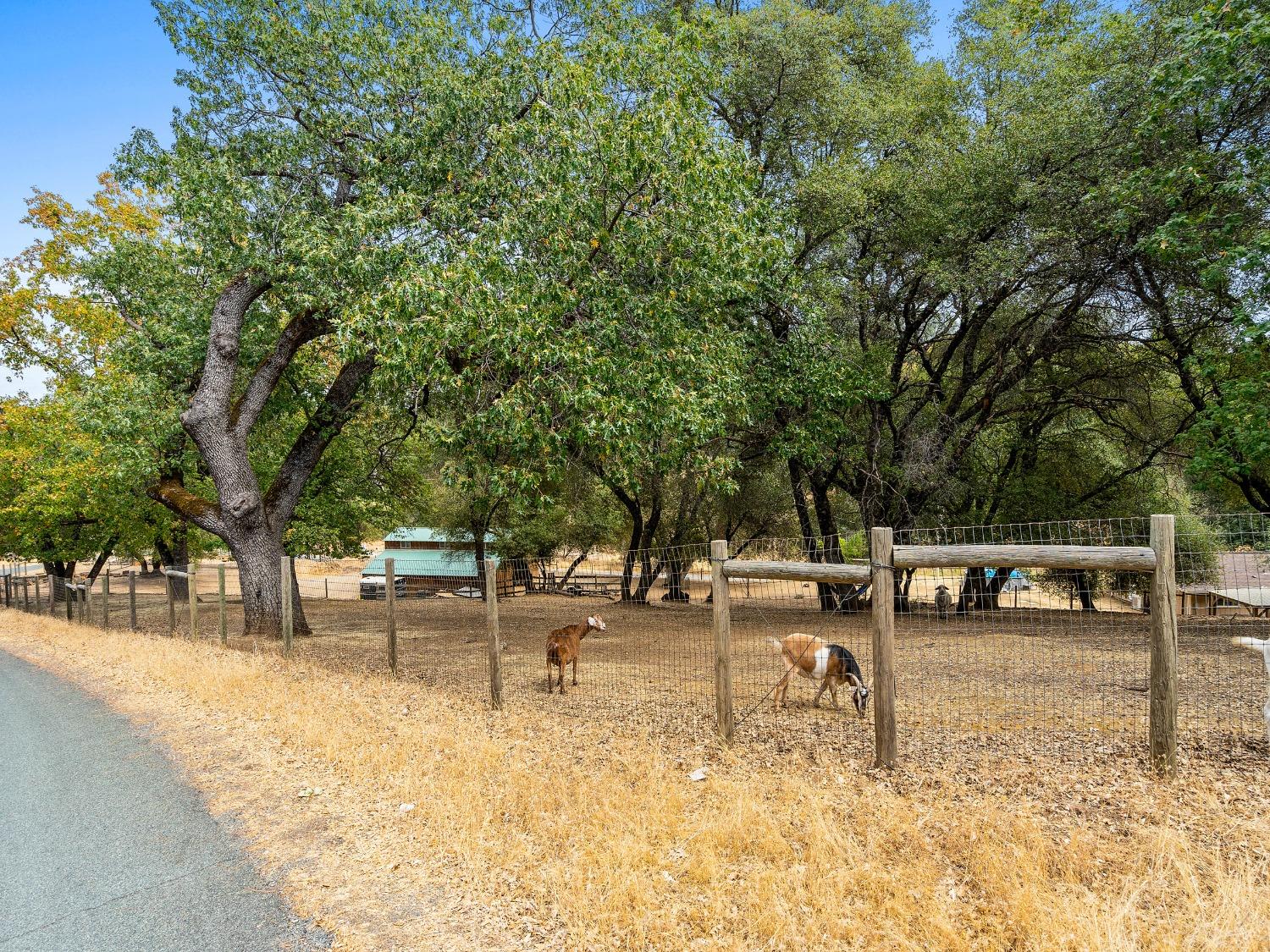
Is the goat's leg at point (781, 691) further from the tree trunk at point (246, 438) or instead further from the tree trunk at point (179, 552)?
the tree trunk at point (179, 552)

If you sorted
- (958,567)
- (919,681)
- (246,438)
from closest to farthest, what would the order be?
(958,567) < (919,681) < (246,438)

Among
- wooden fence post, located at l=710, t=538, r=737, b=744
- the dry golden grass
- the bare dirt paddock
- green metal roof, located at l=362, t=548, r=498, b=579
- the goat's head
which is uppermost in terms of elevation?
wooden fence post, located at l=710, t=538, r=737, b=744

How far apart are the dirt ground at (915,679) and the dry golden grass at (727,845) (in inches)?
29.3

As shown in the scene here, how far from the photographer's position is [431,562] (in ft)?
135

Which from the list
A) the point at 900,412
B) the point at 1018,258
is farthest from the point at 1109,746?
the point at 900,412

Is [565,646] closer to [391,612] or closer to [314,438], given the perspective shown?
→ [391,612]

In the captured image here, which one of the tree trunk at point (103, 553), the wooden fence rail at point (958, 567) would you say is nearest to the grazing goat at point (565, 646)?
the wooden fence rail at point (958, 567)

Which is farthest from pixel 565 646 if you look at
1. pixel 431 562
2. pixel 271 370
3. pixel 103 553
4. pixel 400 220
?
pixel 431 562

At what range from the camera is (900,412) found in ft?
62.6

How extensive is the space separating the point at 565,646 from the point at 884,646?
455 centimetres

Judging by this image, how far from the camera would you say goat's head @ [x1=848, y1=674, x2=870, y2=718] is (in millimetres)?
7195

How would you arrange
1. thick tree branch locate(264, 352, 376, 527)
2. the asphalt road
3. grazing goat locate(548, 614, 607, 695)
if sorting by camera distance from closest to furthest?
the asphalt road
grazing goat locate(548, 614, 607, 695)
thick tree branch locate(264, 352, 376, 527)

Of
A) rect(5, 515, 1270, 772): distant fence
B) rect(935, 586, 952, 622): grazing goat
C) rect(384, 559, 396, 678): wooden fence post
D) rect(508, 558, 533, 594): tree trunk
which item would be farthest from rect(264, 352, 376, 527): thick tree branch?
rect(935, 586, 952, 622): grazing goat

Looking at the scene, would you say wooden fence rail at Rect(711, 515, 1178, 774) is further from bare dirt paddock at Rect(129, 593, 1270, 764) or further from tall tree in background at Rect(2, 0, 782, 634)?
tall tree in background at Rect(2, 0, 782, 634)
